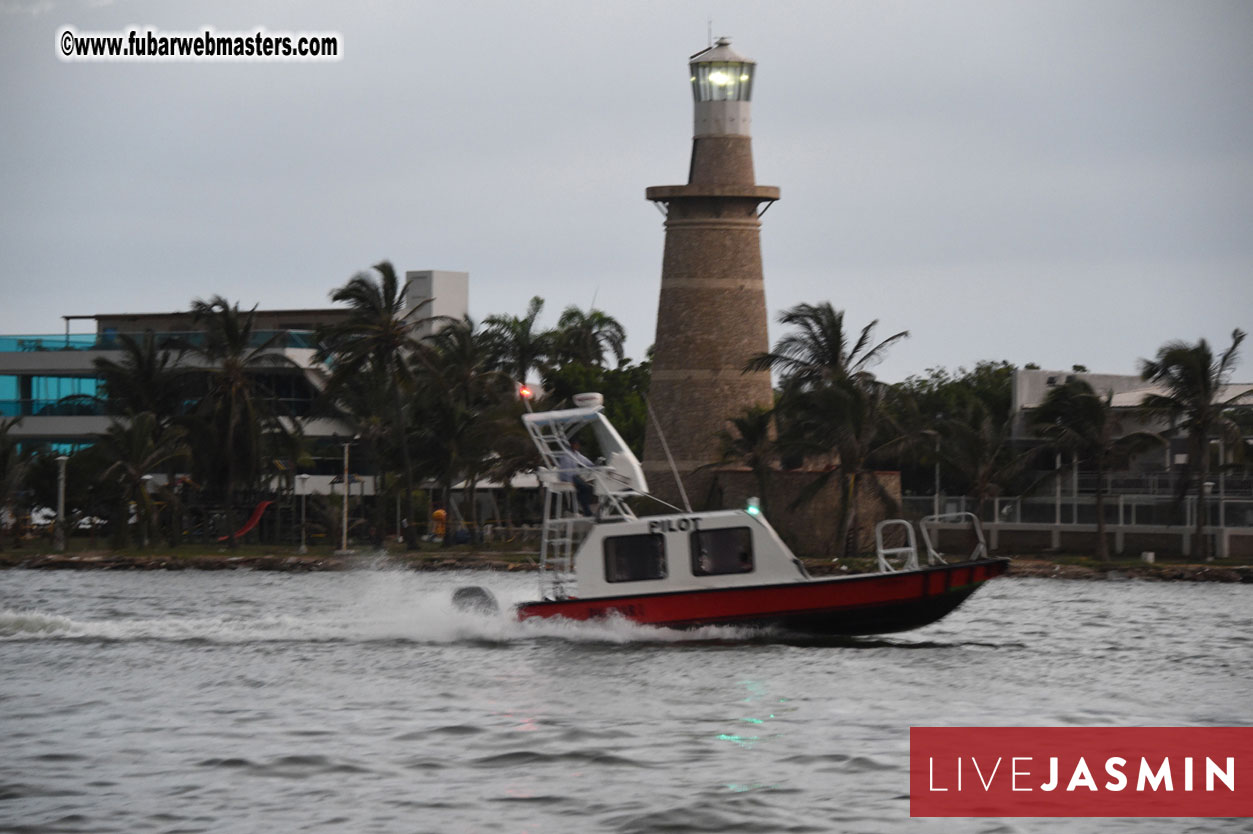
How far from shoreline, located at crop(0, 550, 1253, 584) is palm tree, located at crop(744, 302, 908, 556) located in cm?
262

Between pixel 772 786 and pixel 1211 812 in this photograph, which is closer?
pixel 1211 812

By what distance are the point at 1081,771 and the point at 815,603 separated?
8661 millimetres

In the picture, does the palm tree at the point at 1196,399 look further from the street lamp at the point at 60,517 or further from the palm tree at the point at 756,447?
the street lamp at the point at 60,517

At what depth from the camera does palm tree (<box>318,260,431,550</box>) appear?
6312 centimetres

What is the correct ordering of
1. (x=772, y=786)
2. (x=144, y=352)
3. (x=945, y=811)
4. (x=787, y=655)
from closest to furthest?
1. (x=945, y=811)
2. (x=772, y=786)
3. (x=787, y=655)
4. (x=144, y=352)

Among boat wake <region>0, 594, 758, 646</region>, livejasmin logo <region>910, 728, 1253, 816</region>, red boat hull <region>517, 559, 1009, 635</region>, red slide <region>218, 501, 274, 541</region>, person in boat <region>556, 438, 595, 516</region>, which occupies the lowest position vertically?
livejasmin logo <region>910, 728, 1253, 816</region>

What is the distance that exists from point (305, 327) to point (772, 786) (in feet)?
225

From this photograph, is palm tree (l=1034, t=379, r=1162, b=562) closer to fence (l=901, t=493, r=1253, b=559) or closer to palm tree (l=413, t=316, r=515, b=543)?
fence (l=901, t=493, r=1253, b=559)

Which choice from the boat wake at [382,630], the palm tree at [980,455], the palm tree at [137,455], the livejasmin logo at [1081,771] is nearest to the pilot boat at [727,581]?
the boat wake at [382,630]

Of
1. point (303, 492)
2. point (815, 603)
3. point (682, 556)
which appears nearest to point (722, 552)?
point (682, 556)

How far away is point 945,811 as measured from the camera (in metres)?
15.9

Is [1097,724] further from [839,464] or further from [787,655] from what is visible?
[839,464]

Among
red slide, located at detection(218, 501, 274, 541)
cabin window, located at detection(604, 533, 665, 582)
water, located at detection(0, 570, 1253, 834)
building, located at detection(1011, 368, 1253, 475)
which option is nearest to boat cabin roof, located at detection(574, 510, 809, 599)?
cabin window, located at detection(604, 533, 665, 582)

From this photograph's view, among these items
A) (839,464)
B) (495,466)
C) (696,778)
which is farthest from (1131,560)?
(696,778)
